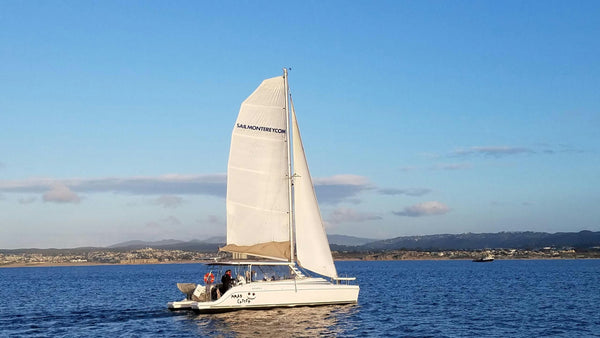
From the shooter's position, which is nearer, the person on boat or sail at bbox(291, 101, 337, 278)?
the person on boat

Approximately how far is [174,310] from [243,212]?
756 centimetres

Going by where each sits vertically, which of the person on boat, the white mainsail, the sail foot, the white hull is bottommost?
the white hull

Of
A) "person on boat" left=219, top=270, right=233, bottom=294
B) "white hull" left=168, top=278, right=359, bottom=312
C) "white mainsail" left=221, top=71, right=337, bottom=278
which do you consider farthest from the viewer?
"white mainsail" left=221, top=71, right=337, bottom=278

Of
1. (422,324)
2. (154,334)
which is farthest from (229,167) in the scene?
(422,324)

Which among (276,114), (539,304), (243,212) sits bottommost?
(539,304)

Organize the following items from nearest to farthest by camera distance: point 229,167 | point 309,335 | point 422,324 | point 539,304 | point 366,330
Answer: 1. point 309,335
2. point 366,330
3. point 422,324
4. point 229,167
5. point 539,304

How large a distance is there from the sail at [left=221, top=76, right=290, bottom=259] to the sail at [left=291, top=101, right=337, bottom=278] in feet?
2.94

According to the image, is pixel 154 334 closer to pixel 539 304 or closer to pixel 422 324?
pixel 422 324

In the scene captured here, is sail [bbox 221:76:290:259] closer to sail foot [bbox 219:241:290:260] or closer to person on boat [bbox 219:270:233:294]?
sail foot [bbox 219:241:290:260]

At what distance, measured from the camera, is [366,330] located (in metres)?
33.8

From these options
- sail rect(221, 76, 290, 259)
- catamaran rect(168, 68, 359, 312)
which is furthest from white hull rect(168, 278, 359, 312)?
sail rect(221, 76, 290, 259)

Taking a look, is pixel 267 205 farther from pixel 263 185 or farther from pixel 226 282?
pixel 226 282

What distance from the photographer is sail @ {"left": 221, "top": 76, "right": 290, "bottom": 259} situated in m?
39.6

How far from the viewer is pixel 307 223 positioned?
133 ft
